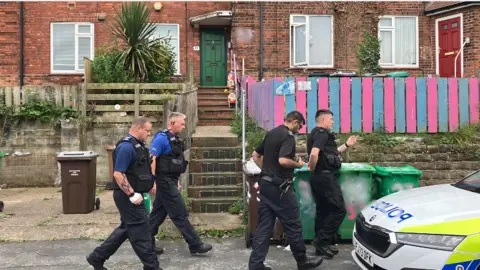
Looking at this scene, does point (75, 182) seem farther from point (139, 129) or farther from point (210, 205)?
point (139, 129)

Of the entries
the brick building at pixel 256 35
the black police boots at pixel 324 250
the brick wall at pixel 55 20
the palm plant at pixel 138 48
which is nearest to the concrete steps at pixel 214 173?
the black police boots at pixel 324 250

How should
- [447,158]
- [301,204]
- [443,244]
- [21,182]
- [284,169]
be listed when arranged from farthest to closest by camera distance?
1. [21,182]
2. [447,158]
3. [301,204]
4. [284,169]
5. [443,244]

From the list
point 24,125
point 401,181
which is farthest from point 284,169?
point 24,125

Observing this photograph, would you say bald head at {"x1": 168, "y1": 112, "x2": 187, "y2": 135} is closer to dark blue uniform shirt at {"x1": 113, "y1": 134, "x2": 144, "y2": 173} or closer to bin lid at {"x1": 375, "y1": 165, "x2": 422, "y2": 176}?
dark blue uniform shirt at {"x1": 113, "y1": 134, "x2": 144, "y2": 173}

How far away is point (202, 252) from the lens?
529 cm

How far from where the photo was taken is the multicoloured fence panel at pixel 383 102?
7473 millimetres

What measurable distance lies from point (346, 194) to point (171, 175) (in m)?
2.36

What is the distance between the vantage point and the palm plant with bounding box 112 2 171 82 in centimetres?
1095

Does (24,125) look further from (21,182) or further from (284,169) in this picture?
(284,169)

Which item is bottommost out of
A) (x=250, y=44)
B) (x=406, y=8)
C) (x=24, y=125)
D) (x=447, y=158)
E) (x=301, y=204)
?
(x=301, y=204)

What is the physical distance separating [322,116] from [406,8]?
10.6 metres

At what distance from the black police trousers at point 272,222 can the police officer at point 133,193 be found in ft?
3.55

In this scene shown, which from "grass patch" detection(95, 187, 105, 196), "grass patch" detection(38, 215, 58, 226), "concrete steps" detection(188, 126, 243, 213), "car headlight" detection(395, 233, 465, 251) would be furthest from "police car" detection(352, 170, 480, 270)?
"grass patch" detection(95, 187, 105, 196)

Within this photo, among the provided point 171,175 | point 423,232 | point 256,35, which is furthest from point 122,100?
point 423,232
